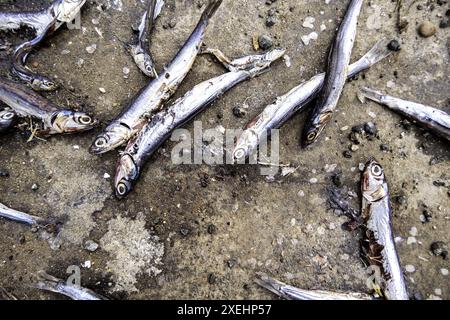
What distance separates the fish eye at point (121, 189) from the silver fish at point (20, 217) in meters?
0.95

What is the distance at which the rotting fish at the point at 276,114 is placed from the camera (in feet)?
14.9

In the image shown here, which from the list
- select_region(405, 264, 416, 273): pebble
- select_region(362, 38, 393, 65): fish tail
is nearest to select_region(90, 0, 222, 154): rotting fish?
select_region(362, 38, 393, 65): fish tail

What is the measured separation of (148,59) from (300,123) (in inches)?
82.1

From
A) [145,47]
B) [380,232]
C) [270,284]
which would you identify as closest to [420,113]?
[380,232]

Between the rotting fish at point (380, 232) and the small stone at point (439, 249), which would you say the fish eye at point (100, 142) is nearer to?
the rotting fish at point (380, 232)

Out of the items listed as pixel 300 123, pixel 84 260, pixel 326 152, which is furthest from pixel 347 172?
pixel 84 260

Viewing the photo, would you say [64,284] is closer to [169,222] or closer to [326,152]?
[169,222]

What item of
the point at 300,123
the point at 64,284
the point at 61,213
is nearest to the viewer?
the point at 64,284

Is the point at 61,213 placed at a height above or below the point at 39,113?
below

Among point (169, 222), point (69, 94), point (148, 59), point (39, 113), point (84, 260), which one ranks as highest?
point (148, 59)

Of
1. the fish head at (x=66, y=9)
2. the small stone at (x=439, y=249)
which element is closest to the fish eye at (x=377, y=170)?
the small stone at (x=439, y=249)

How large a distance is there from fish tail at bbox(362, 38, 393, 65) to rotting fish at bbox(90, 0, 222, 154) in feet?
6.99

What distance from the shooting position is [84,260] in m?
4.40

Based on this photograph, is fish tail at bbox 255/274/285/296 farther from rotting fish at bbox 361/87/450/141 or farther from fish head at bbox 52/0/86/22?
fish head at bbox 52/0/86/22
